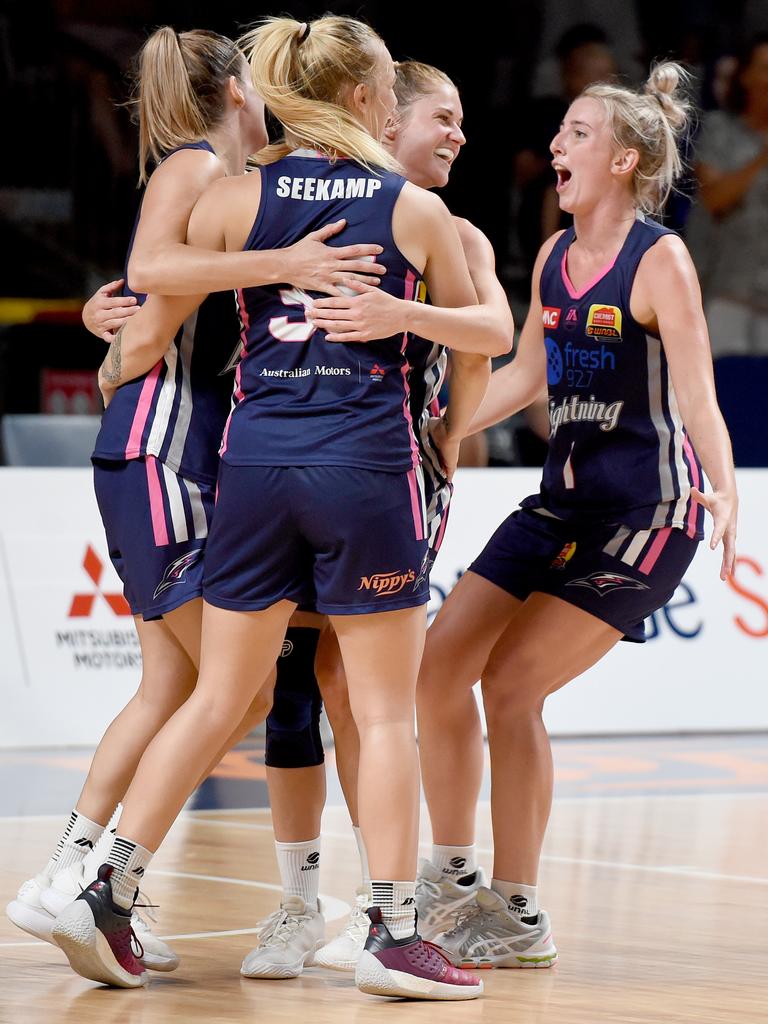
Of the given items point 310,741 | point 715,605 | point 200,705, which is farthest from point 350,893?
point 715,605

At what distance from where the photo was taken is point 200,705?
10.6 ft

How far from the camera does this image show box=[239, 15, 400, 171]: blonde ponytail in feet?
10.5

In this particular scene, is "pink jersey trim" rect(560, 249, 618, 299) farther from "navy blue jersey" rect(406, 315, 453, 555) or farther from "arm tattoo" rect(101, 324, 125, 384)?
"arm tattoo" rect(101, 324, 125, 384)

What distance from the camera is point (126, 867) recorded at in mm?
3191

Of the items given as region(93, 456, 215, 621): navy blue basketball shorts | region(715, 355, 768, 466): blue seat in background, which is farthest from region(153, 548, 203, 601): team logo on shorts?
A: region(715, 355, 768, 466): blue seat in background

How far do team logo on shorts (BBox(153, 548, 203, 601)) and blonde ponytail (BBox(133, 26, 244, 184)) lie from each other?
867 mm

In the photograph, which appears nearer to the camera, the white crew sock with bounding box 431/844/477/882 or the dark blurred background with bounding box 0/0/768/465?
the white crew sock with bounding box 431/844/477/882

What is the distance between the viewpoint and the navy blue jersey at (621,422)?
3.80 meters

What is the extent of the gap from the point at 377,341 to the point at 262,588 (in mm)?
551

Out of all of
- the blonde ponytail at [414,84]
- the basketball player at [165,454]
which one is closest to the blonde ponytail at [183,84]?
the basketball player at [165,454]

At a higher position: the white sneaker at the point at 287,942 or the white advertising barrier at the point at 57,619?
the white advertising barrier at the point at 57,619

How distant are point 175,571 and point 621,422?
1133mm

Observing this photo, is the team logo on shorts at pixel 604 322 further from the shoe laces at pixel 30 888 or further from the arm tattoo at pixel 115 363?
the shoe laces at pixel 30 888

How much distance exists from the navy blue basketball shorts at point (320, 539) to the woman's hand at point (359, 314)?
269 millimetres
